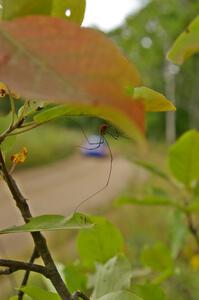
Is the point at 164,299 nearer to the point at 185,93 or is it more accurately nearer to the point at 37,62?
the point at 37,62

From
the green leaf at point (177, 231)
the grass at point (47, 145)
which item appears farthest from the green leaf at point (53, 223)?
the grass at point (47, 145)

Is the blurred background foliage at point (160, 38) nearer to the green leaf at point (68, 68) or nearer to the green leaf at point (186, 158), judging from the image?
the green leaf at point (186, 158)

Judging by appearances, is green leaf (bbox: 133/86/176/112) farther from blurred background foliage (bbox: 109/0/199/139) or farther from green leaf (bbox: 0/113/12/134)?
blurred background foliage (bbox: 109/0/199/139)

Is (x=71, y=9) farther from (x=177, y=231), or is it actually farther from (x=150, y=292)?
(x=177, y=231)

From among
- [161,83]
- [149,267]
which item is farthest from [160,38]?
[149,267]

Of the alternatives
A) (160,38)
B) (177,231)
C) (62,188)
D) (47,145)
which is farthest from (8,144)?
(47,145)

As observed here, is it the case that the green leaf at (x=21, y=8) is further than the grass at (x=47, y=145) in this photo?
No
